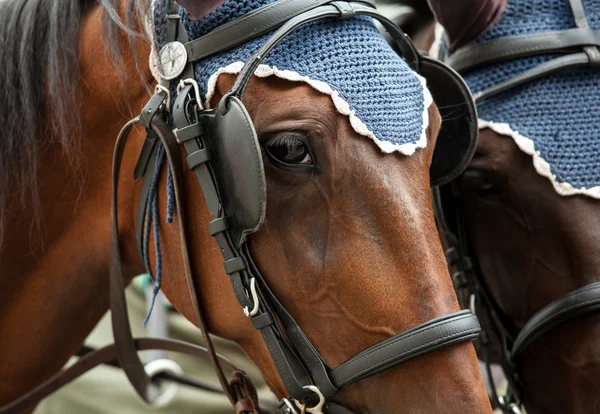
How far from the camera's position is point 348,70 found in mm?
1104

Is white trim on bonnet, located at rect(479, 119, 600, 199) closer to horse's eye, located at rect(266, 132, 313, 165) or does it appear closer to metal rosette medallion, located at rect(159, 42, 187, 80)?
horse's eye, located at rect(266, 132, 313, 165)

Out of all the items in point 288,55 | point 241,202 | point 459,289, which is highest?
point 288,55

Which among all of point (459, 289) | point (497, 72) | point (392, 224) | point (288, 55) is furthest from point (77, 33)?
point (459, 289)

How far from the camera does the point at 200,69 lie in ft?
3.82

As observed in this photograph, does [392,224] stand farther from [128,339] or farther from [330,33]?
[128,339]

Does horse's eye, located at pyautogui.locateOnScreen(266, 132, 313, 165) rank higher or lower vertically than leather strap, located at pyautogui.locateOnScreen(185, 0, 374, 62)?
lower

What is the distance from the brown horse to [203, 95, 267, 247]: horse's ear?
0.04 meters

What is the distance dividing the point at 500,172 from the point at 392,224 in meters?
0.54

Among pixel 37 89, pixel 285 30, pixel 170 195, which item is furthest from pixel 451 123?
pixel 37 89

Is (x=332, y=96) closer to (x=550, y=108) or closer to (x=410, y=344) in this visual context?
(x=410, y=344)

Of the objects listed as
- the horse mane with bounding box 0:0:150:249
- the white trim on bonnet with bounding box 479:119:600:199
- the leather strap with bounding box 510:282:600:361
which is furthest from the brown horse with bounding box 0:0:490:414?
the leather strap with bounding box 510:282:600:361

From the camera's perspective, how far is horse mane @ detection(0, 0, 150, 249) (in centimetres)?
133

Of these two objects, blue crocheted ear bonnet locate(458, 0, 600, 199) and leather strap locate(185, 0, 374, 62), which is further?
blue crocheted ear bonnet locate(458, 0, 600, 199)

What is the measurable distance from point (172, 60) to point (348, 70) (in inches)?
11.5
